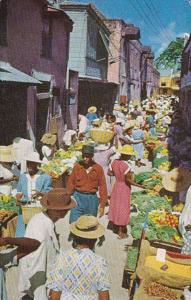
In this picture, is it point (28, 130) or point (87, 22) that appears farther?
point (87, 22)

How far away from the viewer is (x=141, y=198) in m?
8.66

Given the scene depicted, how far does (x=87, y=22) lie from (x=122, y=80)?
1270 centimetres

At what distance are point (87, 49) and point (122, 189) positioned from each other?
15.2m

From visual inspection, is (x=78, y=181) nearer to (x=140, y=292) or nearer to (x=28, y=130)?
(x=140, y=292)

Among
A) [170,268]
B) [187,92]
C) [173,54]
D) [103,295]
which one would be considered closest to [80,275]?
[103,295]

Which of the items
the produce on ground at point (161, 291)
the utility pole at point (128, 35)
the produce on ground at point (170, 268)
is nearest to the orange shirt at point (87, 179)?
the produce on ground at point (170, 268)

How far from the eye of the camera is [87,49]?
21.4m

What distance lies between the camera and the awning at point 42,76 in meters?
13.4

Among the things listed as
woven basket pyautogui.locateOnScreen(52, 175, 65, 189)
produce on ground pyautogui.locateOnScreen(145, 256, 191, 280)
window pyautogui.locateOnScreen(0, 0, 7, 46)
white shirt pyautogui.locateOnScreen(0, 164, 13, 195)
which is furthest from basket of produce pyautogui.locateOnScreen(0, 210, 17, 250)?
window pyautogui.locateOnScreen(0, 0, 7, 46)

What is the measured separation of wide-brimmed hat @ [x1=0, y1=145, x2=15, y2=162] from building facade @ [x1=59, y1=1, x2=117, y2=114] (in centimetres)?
1271

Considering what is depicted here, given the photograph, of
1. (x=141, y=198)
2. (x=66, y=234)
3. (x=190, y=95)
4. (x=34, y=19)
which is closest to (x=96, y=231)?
(x=66, y=234)

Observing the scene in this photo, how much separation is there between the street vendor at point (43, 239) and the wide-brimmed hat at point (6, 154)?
385cm

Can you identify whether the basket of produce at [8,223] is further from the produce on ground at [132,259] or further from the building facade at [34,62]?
the building facade at [34,62]

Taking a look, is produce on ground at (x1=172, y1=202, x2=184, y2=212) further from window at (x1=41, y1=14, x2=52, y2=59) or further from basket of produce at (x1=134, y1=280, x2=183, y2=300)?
window at (x1=41, y1=14, x2=52, y2=59)
